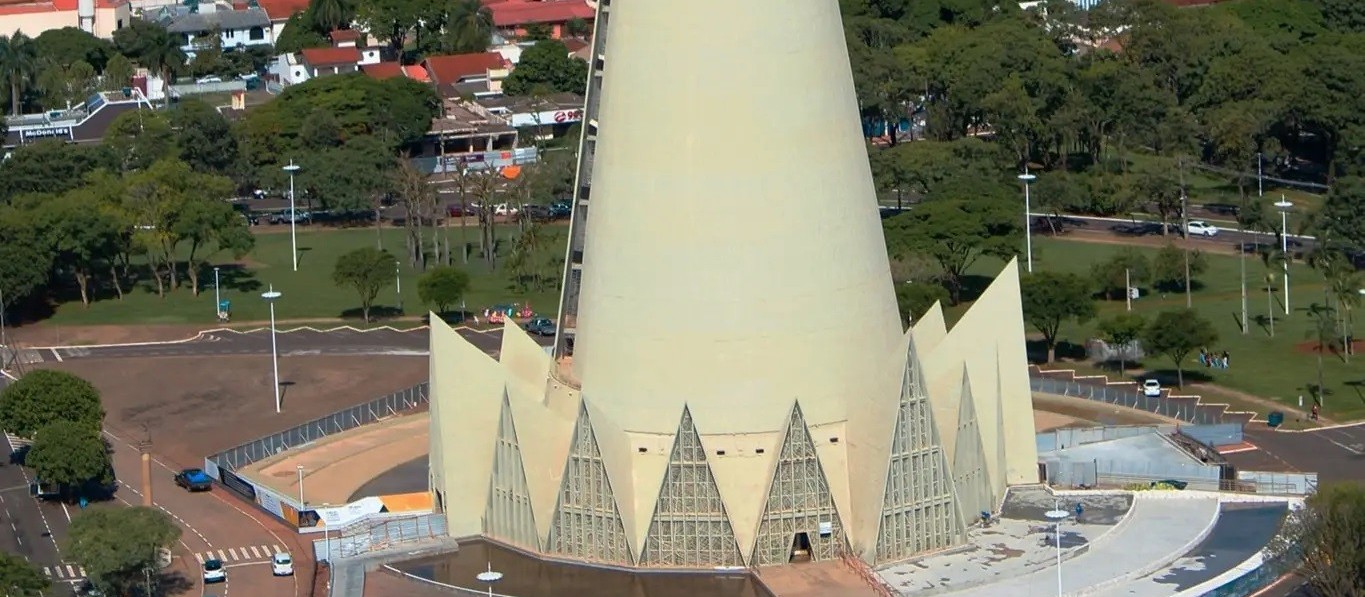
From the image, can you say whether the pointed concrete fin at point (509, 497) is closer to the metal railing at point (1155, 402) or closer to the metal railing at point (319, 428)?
the metal railing at point (319, 428)

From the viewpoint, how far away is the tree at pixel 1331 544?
78.5 meters

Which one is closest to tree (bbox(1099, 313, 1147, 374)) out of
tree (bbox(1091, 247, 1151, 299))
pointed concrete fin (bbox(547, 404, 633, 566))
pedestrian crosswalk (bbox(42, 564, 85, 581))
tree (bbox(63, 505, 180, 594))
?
tree (bbox(1091, 247, 1151, 299))

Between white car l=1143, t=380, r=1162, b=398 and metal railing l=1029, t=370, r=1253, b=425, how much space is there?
182 millimetres

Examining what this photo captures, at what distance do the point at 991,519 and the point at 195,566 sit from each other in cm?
2416

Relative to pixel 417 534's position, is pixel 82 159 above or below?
above

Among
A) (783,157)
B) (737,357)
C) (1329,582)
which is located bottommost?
(1329,582)

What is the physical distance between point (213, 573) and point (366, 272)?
4492 centimetres

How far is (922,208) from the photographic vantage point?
449ft

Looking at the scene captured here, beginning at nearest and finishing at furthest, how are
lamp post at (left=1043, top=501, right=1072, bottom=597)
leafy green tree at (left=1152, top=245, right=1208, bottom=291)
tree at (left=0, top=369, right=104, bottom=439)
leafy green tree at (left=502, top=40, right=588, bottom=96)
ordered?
lamp post at (left=1043, top=501, right=1072, bottom=597), tree at (left=0, top=369, right=104, bottom=439), leafy green tree at (left=1152, top=245, right=1208, bottom=291), leafy green tree at (left=502, top=40, right=588, bottom=96)

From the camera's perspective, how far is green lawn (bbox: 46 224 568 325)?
445 ft

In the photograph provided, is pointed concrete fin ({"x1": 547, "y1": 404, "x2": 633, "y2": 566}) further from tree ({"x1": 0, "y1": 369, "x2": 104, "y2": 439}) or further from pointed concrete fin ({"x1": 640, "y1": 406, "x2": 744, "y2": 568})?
tree ({"x1": 0, "y1": 369, "x2": 104, "y2": 439})

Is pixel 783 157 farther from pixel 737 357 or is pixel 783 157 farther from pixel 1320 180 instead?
pixel 1320 180

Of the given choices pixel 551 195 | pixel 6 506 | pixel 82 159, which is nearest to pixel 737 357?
pixel 6 506

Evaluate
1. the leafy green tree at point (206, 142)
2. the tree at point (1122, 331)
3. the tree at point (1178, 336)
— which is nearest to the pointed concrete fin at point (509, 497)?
the tree at point (1178, 336)
